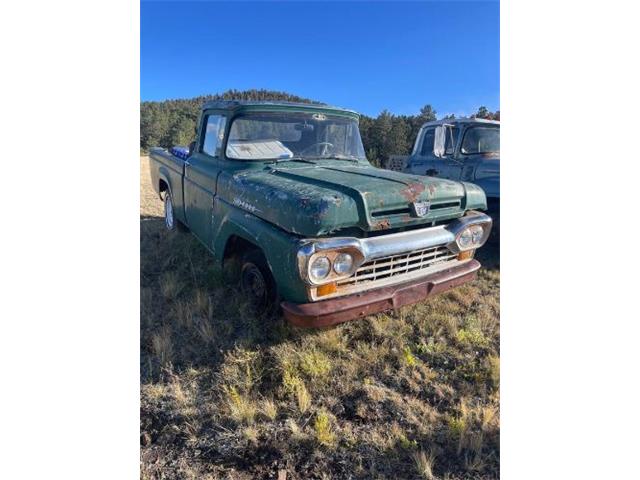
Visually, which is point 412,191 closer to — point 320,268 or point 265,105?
point 320,268

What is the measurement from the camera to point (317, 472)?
1.75m

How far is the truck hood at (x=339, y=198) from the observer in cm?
211


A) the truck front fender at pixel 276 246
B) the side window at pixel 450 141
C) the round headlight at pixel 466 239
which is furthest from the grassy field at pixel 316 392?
the side window at pixel 450 141

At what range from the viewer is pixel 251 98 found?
3533mm

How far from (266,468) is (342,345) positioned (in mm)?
1057

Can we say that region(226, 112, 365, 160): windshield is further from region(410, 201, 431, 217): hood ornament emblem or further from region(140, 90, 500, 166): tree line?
region(410, 201, 431, 217): hood ornament emblem

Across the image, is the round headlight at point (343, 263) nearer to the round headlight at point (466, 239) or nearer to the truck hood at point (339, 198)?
the truck hood at point (339, 198)

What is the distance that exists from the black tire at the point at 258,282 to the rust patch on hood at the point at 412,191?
3.53 ft

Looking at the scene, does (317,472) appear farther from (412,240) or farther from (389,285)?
(412,240)

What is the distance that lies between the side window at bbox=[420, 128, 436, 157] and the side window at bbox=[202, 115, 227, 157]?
3550 mm

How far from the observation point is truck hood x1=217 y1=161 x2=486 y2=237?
6.91ft

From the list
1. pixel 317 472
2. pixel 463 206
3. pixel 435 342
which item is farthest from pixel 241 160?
pixel 317 472

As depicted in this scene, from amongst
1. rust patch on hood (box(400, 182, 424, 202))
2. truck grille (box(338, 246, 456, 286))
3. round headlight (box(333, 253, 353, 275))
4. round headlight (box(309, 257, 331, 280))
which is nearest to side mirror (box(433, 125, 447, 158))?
truck grille (box(338, 246, 456, 286))

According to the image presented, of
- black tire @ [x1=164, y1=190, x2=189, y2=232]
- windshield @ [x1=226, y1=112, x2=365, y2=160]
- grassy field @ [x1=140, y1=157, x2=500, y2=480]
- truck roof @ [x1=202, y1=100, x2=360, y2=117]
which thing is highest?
truck roof @ [x1=202, y1=100, x2=360, y2=117]
